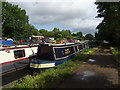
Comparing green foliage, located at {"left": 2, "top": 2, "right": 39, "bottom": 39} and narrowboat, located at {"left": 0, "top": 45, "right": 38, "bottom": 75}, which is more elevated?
green foliage, located at {"left": 2, "top": 2, "right": 39, "bottom": 39}

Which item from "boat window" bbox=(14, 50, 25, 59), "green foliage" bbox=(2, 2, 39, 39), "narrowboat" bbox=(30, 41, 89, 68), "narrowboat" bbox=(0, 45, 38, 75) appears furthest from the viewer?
"green foliage" bbox=(2, 2, 39, 39)

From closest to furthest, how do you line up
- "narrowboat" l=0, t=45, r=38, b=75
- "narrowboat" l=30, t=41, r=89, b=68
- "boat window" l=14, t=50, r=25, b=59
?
"narrowboat" l=0, t=45, r=38, b=75 → "narrowboat" l=30, t=41, r=89, b=68 → "boat window" l=14, t=50, r=25, b=59

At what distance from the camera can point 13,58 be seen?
29.0 feet

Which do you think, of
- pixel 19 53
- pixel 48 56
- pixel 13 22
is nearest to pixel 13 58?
pixel 19 53

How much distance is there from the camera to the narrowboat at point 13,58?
321 inches

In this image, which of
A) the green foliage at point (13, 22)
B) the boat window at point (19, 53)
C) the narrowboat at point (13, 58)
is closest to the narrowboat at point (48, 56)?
the narrowboat at point (13, 58)

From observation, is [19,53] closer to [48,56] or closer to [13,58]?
[13,58]

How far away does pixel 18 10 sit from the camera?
29.8m

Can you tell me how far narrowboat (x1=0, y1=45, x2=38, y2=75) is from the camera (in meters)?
8.14

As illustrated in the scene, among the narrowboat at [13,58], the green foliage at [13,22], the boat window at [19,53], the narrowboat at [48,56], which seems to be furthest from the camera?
the green foliage at [13,22]

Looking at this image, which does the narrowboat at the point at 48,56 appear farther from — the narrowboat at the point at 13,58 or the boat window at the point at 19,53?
the boat window at the point at 19,53

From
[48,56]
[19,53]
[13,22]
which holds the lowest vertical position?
[48,56]

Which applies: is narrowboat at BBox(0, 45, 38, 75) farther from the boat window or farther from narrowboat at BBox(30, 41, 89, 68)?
narrowboat at BBox(30, 41, 89, 68)

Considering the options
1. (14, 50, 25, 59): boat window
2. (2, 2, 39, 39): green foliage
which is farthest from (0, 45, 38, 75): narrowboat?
(2, 2, 39, 39): green foliage
